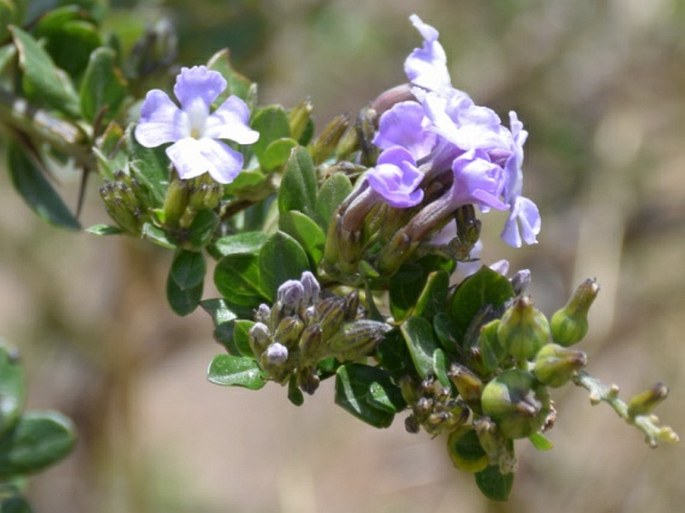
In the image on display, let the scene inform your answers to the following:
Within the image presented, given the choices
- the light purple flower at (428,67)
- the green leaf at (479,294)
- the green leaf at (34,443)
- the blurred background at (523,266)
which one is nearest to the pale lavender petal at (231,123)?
the light purple flower at (428,67)

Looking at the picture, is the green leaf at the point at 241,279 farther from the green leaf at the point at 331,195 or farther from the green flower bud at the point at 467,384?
the green flower bud at the point at 467,384

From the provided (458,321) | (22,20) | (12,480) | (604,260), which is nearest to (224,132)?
(458,321)

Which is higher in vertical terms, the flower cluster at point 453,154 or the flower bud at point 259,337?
the flower cluster at point 453,154

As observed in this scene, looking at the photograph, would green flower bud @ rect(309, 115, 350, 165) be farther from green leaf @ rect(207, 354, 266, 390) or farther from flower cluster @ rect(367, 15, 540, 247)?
green leaf @ rect(207, 354, 266, 390)

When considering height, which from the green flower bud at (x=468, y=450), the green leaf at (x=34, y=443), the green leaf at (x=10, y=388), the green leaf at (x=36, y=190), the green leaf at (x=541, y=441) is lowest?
the green leaf at (x=34, y=443)

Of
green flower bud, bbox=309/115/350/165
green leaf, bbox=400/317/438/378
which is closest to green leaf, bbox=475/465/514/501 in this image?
green leaf, bbox=400/317/438/378

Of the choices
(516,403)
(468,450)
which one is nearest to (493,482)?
(468,450)
